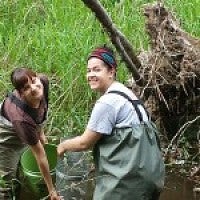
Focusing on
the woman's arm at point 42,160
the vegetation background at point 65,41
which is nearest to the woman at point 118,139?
the woman's arm at point 42,160

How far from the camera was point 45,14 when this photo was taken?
23.3ft

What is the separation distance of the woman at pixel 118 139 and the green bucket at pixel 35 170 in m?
0.98

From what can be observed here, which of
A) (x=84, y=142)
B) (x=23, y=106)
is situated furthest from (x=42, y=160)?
(x=84, y=142)

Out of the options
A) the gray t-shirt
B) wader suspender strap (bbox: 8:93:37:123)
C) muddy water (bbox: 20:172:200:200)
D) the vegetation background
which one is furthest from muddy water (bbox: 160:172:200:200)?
the gray t-shirt

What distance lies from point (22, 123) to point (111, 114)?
796 mm

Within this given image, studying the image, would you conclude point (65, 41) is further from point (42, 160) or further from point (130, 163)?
point (130, 163)

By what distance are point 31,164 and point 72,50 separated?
1.80m

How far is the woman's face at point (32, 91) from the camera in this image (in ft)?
12.9

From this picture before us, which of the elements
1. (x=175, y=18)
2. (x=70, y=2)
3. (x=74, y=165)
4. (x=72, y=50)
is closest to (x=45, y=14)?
(x=70, y=2)

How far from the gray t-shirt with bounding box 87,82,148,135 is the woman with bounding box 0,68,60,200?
67 cm

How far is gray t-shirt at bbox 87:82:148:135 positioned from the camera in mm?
3311

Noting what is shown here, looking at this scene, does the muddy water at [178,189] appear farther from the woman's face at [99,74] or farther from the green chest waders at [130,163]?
the woman's face at [99,74]

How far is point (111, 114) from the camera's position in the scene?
332 centimetres

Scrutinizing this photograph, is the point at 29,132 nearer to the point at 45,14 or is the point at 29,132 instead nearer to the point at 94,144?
the point at 94,144
